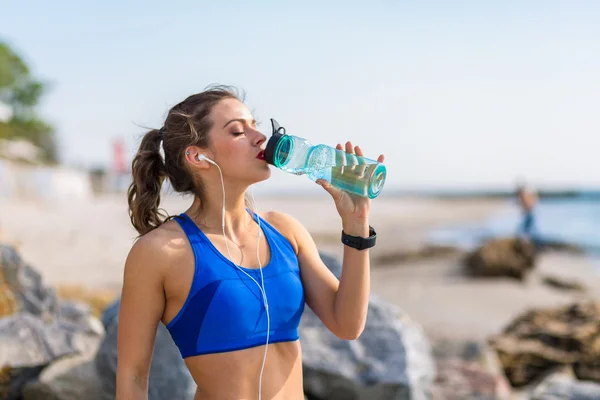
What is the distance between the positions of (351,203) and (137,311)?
838mm

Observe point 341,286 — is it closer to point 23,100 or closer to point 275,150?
point 275,150

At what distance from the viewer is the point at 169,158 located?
2.38 metres

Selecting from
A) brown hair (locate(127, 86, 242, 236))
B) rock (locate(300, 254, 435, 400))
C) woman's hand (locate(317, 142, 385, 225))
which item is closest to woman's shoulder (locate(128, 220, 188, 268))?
brown hair (locate(127, 86, 242, 236))

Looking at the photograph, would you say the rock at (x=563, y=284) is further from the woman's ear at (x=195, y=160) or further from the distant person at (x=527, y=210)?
the woman's ear at (x=195, y=160)

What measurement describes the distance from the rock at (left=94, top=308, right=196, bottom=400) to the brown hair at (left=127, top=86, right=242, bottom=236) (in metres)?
1.60

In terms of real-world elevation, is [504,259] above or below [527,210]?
below

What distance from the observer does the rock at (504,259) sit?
12.9m

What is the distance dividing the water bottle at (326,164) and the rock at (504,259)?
37.6 ft

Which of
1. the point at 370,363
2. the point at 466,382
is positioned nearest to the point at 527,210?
the point at 466,382

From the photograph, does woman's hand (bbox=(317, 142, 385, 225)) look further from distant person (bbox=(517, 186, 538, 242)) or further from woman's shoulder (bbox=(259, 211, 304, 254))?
distant person (bbox=(517, 186, 538, 242))

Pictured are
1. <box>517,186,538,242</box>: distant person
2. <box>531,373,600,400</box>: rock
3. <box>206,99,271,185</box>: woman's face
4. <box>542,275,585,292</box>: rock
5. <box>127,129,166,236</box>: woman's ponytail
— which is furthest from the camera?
<box>517,186,538,242</box>: distant person

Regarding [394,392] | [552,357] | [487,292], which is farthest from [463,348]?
[487,292]

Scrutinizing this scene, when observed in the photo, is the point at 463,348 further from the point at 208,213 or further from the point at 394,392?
the point at 208,213

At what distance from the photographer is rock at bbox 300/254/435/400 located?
4.13m
